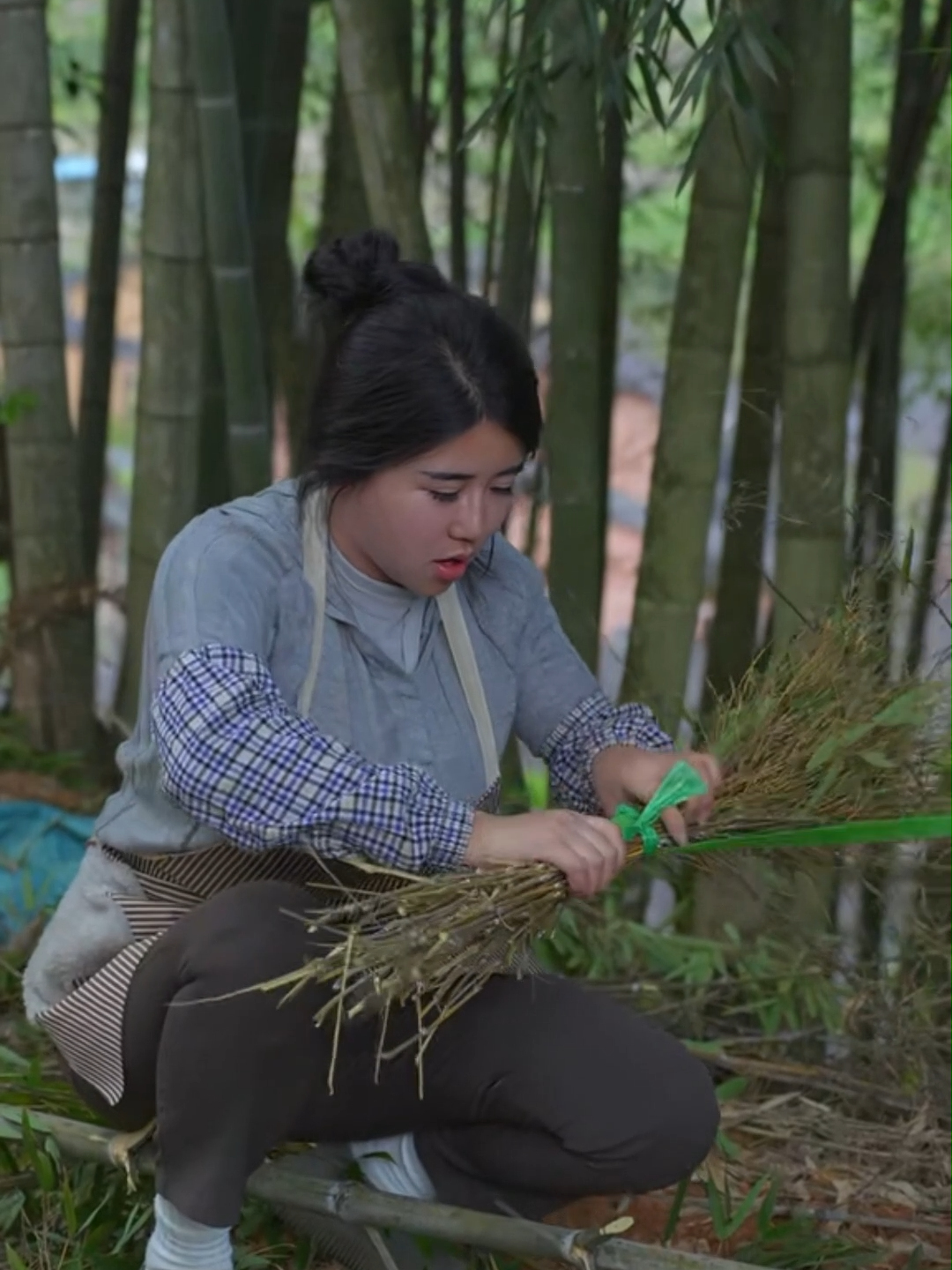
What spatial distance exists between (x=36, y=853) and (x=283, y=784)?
5.13 ft

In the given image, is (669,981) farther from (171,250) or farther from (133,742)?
(171,250)

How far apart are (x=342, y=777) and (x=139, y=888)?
15.0 inches

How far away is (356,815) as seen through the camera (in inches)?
70.8

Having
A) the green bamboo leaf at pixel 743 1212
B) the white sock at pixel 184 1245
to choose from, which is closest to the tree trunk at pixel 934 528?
the green bamboo leaf at pixel 743 1212

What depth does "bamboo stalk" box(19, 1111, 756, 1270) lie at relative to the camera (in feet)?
6.41

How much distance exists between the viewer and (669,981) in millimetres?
3016

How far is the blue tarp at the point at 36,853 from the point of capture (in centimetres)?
312

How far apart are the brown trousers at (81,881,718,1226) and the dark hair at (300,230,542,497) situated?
467mm

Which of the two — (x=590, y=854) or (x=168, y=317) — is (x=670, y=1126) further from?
(x=168, y=317)

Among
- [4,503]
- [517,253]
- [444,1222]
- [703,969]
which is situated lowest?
[703,969]

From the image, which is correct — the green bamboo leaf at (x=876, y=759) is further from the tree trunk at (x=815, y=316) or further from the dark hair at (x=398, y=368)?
the tree trunk at (x=815, y=316)

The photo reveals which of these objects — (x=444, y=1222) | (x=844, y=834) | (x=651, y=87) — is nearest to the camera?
(x=844, y=834)

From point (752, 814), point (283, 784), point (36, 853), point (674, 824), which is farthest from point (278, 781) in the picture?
point (36, 853)

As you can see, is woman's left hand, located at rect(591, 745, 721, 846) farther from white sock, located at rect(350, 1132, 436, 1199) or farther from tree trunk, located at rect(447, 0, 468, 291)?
tree trunk, located at rect(447, 0, 468, 291)
